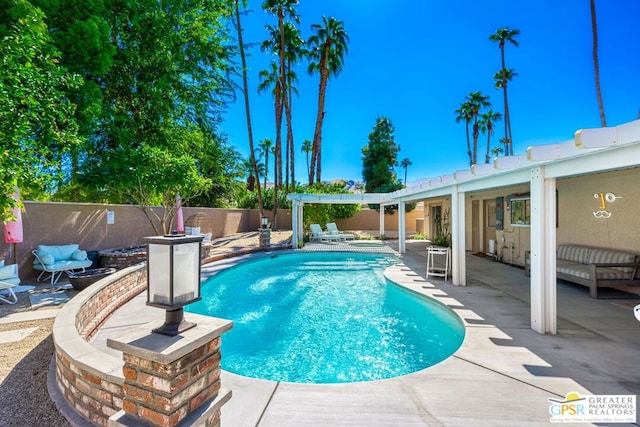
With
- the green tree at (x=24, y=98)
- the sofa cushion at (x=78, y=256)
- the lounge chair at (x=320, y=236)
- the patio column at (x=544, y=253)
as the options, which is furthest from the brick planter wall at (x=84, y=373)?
the lounge chair at (x=320, y=236)

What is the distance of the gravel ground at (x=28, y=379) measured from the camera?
259 cm

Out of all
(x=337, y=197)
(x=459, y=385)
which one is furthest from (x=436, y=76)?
(x=459, y=385)

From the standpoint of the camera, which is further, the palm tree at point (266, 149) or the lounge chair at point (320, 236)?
the palm tree at point (266, 149)

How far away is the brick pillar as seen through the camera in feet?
5.61

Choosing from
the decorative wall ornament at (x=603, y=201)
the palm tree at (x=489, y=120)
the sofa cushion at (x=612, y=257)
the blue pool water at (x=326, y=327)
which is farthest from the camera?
the palm tree at (x=489, y=120)

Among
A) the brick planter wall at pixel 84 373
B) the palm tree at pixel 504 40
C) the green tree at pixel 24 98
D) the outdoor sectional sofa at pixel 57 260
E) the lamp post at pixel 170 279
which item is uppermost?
the palm tree at pixel 504 40

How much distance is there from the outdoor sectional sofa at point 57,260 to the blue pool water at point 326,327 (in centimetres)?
327

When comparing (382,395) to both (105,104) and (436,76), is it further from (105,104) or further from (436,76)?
(436,76)

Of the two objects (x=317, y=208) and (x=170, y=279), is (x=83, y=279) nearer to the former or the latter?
(x=170, y=279)

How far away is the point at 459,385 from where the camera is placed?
3.04 meters

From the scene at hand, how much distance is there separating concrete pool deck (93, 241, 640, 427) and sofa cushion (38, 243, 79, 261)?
4362 mm

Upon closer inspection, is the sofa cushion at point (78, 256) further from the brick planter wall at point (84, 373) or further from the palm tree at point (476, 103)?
the palm tree at point (476, 103)

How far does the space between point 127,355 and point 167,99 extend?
9424 millimetres

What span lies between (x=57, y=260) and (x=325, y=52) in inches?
720
